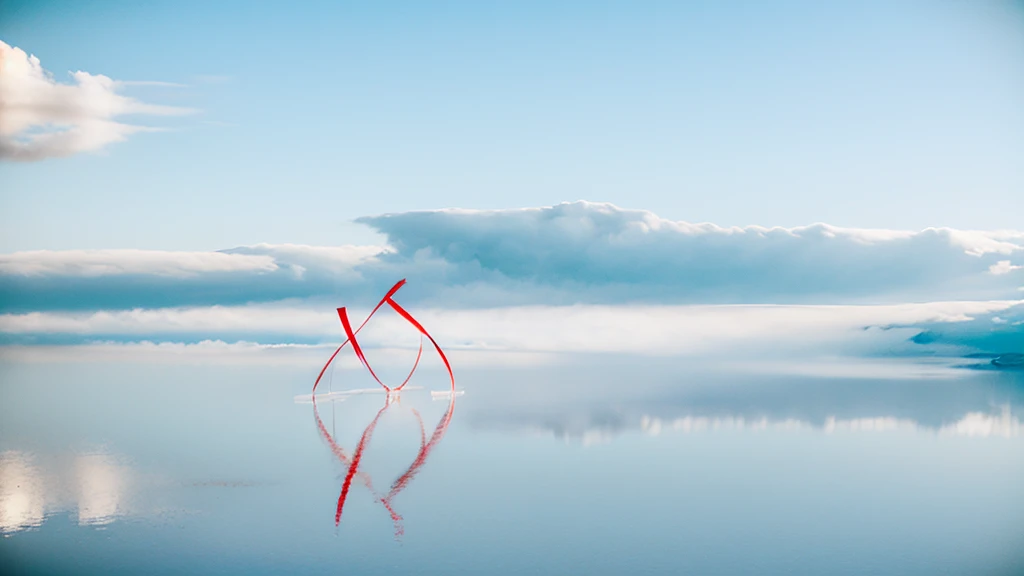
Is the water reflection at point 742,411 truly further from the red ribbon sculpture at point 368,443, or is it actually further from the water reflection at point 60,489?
the water reflection at point 60,489


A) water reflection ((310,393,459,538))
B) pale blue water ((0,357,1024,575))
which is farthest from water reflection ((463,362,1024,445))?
water reflection ((310,393,459,538))

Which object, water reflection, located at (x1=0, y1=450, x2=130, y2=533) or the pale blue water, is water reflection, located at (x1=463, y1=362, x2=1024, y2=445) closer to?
the pale blue water

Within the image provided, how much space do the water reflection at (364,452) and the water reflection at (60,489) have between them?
26.5 ft

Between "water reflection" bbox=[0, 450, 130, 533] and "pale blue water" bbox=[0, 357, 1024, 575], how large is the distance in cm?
15

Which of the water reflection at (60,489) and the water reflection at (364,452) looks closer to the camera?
the water reflection at (60,489)

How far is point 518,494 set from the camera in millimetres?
31016

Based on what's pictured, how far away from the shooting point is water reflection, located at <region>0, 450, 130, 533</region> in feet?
85.0

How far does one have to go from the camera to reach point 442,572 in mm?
21062

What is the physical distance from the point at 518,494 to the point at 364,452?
12636mm

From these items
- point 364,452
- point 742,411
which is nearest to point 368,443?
point 364,452

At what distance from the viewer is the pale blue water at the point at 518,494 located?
2253 centimetres

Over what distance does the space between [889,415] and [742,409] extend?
11290 mm

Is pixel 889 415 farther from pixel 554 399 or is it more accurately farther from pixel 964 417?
pixel 554 399

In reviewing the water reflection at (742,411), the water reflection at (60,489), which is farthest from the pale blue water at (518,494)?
the water reflection at (742,411)
